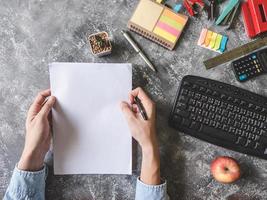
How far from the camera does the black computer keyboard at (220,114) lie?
4.39 ft

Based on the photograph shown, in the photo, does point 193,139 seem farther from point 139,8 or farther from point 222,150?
point 139,8

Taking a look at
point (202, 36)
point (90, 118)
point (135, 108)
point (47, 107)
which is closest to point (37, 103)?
point (47, 107)

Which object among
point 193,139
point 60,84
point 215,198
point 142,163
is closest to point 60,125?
point 60,84

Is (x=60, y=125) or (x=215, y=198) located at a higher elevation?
(x=60, y=125)

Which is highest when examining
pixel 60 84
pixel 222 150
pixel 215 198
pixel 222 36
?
pixel 222 36

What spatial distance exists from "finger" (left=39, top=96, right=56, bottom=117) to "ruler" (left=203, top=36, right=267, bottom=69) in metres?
0.45

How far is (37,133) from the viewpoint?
1290mm

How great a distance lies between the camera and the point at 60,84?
133 centimetres

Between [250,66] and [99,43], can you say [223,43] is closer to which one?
[250,66]

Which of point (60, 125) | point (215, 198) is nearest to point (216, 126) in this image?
point (215, 198)

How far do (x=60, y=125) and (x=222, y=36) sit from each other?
532 millimetres

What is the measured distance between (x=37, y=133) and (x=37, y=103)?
9 centimetres

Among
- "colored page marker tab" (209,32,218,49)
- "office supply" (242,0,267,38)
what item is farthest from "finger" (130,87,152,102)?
"office supply" (242,0,267,38)

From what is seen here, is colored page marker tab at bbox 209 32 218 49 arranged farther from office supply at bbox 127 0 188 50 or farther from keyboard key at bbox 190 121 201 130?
keyboard key at bbox 190 121 201 130
